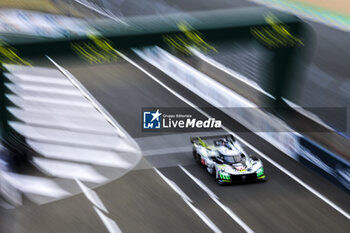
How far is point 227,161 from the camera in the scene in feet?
56.3

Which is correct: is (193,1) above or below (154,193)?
above

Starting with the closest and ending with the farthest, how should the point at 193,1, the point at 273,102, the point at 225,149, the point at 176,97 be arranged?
the point at 225,149, the point at 273,102, the point at 176,97, the point at 193,1

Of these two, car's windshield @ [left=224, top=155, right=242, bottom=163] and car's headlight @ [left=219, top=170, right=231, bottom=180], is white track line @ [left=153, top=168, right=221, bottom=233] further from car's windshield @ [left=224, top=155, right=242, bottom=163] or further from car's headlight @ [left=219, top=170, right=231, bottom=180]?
car's windshield @ [left=224, top=155, right=242, bottom=163]

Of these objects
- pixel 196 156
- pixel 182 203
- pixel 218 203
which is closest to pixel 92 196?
pixel 182 203

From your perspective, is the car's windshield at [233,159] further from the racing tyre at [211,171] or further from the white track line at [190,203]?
the white track line at [190,203]

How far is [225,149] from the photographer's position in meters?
17.5

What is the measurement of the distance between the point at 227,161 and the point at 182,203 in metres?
2.34

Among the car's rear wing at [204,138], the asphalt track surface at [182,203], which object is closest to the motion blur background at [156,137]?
the asphalt track surface at [182,203]

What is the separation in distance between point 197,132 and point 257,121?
2.43 meters

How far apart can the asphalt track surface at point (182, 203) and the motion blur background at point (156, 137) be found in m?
0.04

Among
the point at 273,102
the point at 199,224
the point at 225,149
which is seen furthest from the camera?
the point at 273,102

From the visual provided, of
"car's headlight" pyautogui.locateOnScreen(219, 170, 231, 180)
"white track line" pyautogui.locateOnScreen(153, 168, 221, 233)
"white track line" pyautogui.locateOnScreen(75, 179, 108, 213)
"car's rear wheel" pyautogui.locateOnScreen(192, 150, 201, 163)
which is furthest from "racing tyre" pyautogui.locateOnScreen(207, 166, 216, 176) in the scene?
"white track line" pyautogui.locateOnScreen(75, 179, 108, 213)

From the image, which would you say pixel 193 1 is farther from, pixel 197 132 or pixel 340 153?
pixel 340 153

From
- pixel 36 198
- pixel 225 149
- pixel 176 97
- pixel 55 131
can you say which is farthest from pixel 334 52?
pixel 36 198
